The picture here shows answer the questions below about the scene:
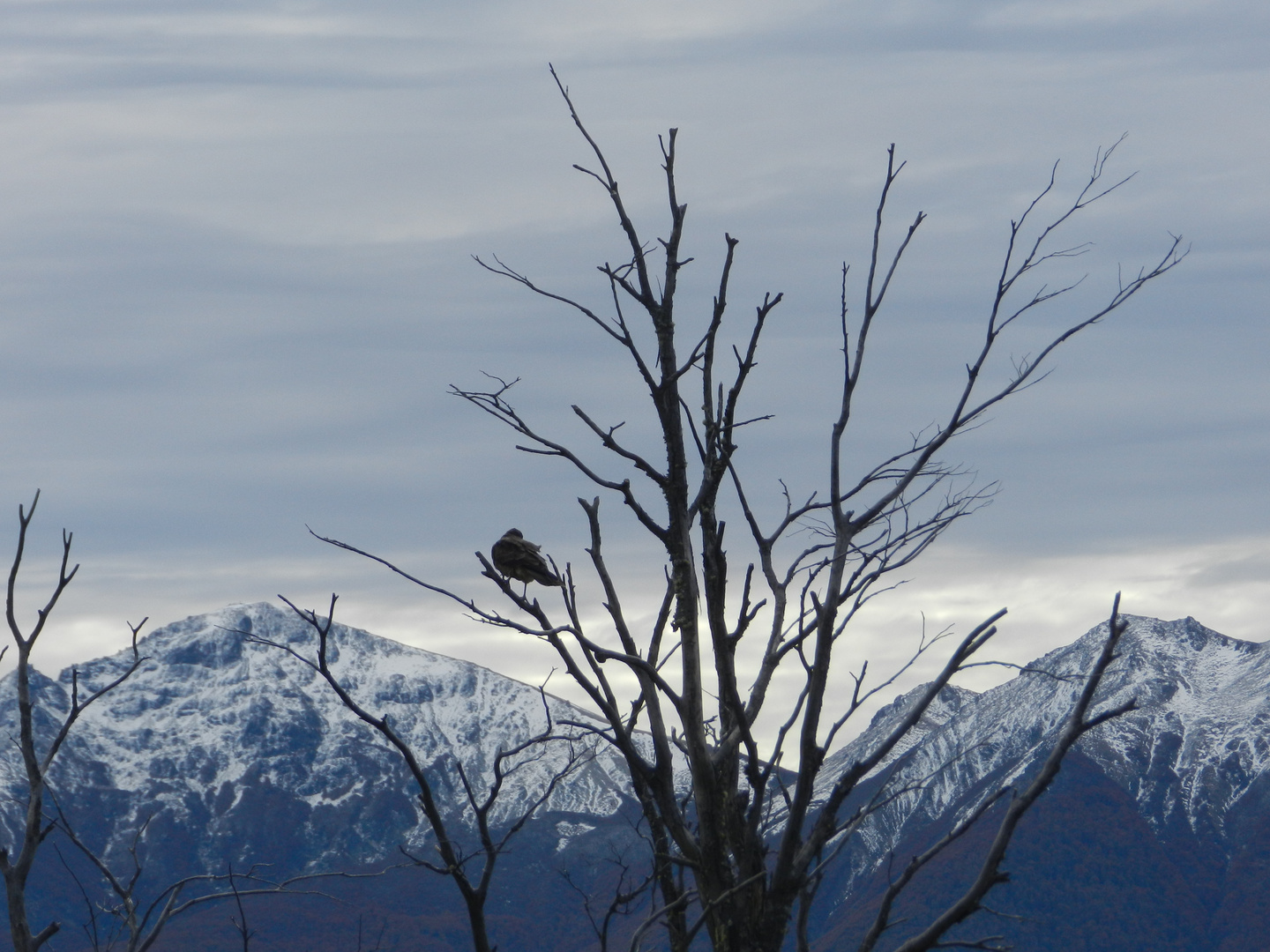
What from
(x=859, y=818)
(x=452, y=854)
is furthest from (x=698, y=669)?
(x=452, y=854)

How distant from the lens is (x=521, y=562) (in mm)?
10945

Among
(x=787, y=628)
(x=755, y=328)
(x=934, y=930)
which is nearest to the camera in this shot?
(x=934, y=930)

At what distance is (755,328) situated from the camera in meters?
9.10

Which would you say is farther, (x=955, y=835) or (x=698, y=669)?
(x=698, y=669)

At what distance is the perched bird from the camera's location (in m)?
10.9

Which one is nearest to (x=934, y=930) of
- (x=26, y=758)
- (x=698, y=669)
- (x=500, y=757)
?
(x=698, y=669)

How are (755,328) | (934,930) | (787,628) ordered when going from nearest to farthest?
(934,930) → (755,328) → (787,628)

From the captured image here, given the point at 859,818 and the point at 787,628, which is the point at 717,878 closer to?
the point at 859,818

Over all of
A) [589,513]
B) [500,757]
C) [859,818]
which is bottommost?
[859,818]

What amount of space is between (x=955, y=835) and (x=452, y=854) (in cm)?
344

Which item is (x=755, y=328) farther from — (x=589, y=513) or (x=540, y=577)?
(x=540, y=577)

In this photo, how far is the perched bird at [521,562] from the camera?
35.8ft

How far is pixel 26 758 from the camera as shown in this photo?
10297mm

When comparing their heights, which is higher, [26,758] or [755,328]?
[755,328]
